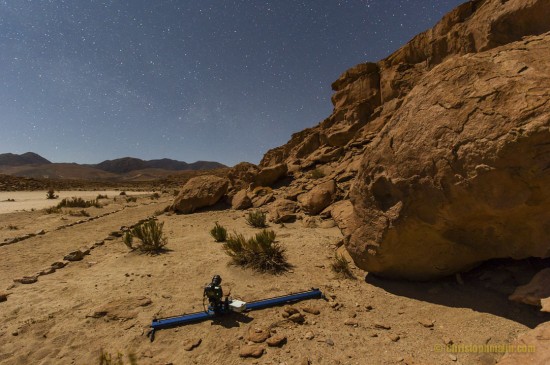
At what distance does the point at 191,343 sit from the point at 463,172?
3.83m

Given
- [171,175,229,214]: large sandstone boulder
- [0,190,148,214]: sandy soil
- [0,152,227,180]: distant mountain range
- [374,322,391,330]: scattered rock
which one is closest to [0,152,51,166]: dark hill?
[0,152,227,180]: distant mountain range

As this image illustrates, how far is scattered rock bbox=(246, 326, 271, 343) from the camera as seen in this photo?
3449 mm

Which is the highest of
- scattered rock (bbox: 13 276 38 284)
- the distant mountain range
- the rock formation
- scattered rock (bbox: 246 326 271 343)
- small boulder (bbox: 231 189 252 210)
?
the distant mountain range

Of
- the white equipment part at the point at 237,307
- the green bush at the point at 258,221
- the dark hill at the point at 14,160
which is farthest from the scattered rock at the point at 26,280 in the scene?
the dark hill at the point at 14,160

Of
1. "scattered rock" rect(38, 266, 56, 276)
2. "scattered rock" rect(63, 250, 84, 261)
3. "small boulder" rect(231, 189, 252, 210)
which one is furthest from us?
"small boulder" rect(231, 189, 252, 210)

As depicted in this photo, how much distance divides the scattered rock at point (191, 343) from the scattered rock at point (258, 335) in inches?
23.3

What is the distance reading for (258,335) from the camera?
351 cm

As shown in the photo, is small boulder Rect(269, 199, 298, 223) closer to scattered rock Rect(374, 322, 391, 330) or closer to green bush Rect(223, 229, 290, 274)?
green bush Rect(223, 229, 290, 274)

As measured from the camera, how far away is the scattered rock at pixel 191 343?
3.42m

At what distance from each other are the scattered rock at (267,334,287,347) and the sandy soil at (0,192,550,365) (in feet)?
0.21

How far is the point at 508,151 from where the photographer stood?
10.3 feet

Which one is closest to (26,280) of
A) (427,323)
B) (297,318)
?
(297,318)

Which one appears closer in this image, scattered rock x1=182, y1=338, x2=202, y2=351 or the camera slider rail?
scattered rock x1=182, y1=338, x2=202, y2=351

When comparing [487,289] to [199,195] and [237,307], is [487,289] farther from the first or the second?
[199,195]
